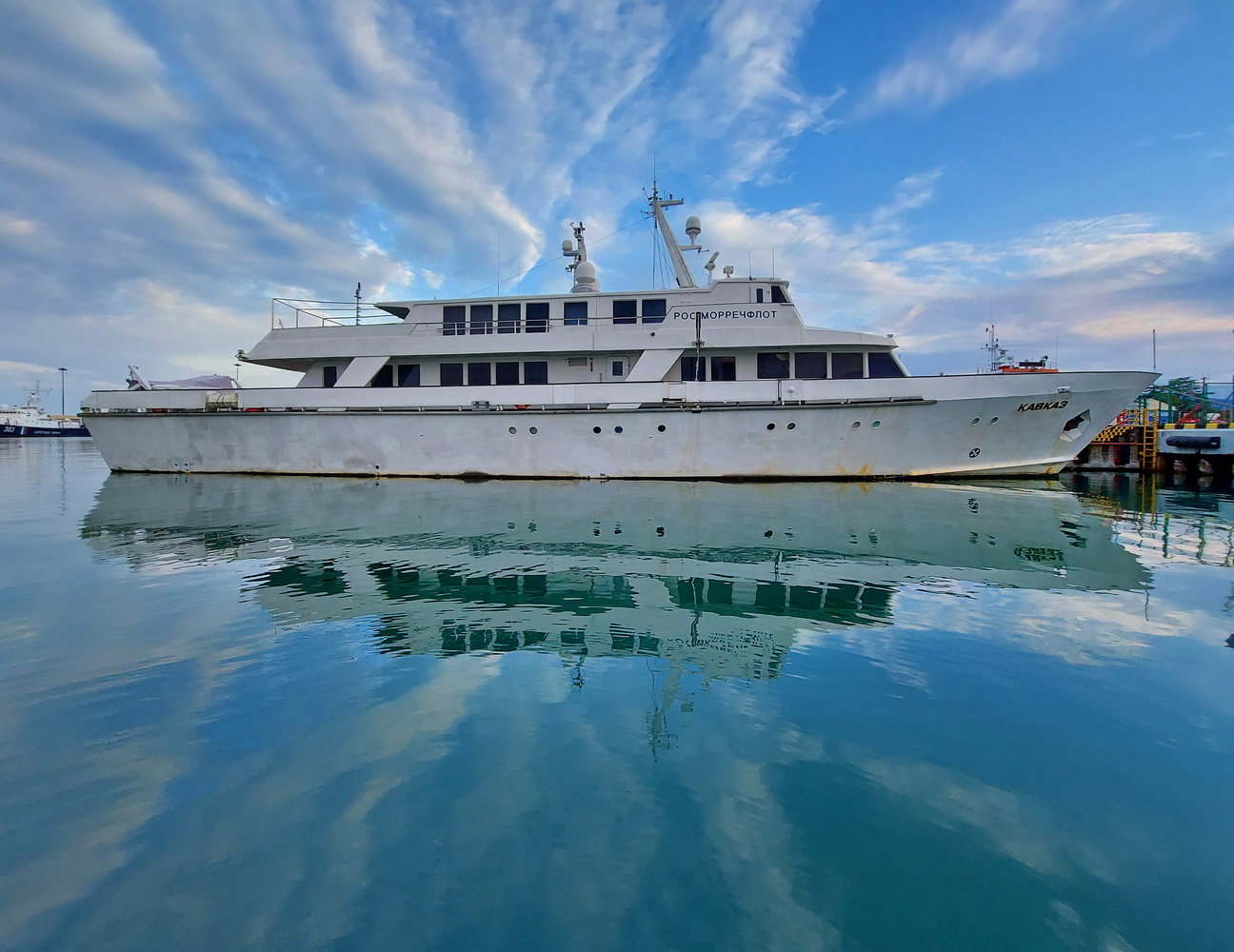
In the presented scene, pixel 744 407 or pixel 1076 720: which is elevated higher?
pixel 744 407

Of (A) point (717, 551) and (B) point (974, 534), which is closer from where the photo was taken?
(A) point (717, 551)

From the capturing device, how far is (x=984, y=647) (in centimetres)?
484

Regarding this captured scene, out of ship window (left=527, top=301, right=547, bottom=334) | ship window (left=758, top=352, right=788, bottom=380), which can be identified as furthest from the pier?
ship window (left=527, top=301, right=547, bottom=334)

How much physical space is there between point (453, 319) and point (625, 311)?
530cm

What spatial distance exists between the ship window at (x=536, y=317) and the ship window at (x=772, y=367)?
Answer: 6440 mm

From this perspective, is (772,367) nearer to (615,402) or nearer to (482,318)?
(615,402)

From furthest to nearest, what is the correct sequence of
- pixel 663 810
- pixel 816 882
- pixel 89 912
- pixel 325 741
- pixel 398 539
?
pixel 398 539, pixel 325 741, pixel 663 810, pixel 816 882, pixel 89 912

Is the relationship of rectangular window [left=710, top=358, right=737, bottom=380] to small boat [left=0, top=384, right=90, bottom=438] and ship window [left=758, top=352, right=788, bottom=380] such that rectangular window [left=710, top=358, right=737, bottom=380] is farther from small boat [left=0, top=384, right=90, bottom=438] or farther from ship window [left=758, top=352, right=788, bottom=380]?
small boat [left=0, top=384, right=90, bottom=438]

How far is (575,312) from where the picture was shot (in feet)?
57.7

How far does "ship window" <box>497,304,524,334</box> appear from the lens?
17.6 meters

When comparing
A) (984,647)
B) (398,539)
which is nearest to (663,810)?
(984,647)

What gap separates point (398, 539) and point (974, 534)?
30.4 feet

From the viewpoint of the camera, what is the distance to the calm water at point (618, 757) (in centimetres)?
220

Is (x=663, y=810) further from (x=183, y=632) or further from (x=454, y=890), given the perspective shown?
(x=183, y=632)
